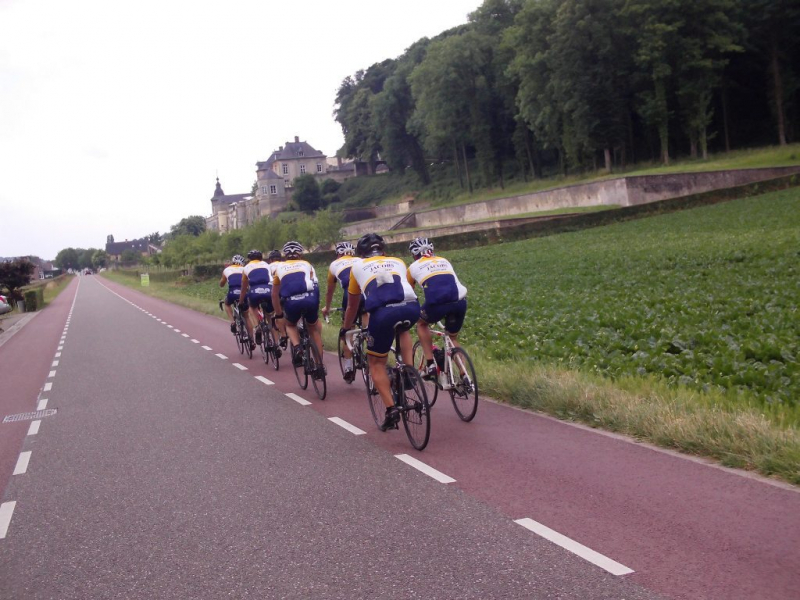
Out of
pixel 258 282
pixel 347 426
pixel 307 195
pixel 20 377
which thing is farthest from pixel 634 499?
pixel 307 195

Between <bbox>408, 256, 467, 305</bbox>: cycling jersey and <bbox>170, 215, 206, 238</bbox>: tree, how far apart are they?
6699 inches

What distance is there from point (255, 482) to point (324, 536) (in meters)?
1.63

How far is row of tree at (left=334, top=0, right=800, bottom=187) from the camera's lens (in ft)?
186

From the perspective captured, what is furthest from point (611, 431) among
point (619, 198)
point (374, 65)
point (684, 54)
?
point (374, 65)

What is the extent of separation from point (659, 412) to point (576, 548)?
3.08 metres

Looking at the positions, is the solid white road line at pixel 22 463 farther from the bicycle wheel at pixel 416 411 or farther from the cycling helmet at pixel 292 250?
the cycling helmet at pixel 292 250

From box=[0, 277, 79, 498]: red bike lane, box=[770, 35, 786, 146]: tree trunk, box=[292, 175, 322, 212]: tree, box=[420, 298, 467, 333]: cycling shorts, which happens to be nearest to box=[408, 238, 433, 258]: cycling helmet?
box=[420, 298, 467, 333]: cycling shorts

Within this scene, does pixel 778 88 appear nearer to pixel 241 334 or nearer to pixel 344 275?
pixel 241 334

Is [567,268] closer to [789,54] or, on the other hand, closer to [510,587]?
[510,587]

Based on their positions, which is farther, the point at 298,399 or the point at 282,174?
the point at 282,174

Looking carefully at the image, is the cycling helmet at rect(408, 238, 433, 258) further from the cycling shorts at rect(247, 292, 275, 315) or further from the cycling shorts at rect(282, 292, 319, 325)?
the cycling shorts at rect(247, 292, 275, 315)

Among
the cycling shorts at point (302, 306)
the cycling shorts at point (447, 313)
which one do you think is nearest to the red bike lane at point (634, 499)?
the cycling shorts at point (447, 313)

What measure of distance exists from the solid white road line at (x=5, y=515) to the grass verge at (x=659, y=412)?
530cm

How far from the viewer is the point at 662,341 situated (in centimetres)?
1121
